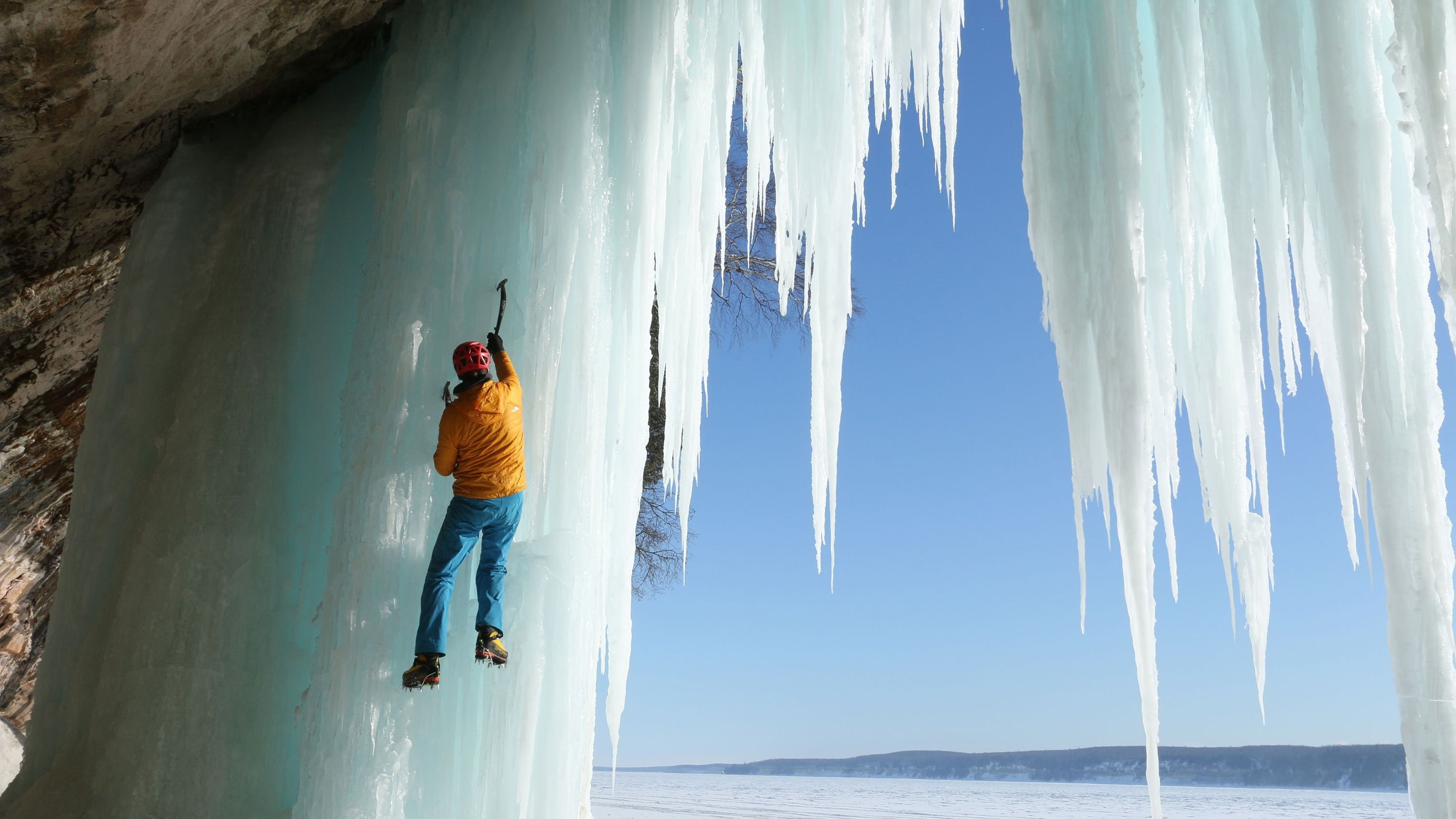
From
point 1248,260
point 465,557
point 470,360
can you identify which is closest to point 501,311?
point 470,360

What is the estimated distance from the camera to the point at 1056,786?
2559 centimetres

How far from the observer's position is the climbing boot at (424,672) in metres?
2.40

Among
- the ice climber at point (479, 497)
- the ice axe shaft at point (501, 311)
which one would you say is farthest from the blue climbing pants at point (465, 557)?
the ice axe shaft at point (501, 311)

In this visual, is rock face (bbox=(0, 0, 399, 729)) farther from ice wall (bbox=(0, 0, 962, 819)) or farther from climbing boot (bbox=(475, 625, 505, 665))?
climbing boot (bbox=(475, 625, 505, 665))

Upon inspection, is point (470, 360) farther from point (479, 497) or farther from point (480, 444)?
point (479, 497)

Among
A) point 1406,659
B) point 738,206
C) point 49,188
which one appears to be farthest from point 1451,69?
point 738,206

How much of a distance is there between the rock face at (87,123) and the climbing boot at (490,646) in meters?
2.09

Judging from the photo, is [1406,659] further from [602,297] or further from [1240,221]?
[602,297]

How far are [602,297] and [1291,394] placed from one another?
2002 mm

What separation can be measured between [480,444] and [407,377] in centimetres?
41

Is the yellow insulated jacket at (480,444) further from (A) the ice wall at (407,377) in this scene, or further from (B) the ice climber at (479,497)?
(A) the ice wall at (407,377)

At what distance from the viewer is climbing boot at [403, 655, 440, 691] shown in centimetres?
240

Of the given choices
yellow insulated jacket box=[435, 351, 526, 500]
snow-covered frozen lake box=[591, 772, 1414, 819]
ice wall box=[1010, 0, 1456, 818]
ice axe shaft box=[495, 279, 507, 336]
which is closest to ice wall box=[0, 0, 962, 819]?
ice axe shaft box=[495, 279, 507, 336]

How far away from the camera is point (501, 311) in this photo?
2.85 metres
